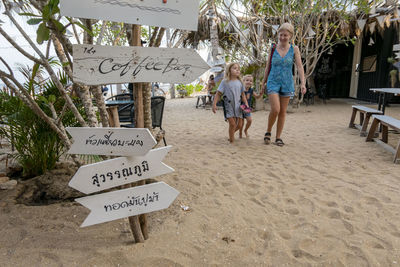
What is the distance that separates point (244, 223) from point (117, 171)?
3.33 feet

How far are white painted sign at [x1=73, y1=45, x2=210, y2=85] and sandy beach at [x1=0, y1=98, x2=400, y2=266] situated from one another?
39.6 inches

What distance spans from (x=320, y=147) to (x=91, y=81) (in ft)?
11.7

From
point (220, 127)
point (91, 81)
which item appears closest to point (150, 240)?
point (91, 81)

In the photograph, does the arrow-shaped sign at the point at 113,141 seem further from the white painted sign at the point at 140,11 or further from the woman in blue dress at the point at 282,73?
the woman in blue dress at the point at 282,73

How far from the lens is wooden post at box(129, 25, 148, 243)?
1423 mm

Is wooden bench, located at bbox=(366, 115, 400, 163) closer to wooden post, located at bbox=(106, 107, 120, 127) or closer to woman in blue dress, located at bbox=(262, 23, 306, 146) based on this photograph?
woman in blue dress, located at bbox=(262, 23, 306, 146)

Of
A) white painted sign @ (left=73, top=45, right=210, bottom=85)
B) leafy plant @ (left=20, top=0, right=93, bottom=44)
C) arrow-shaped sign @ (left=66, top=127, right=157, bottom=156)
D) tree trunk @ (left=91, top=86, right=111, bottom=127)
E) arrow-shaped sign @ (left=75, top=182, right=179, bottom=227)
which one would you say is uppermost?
leafy plant @ (left=20, top=0, right=93, bottom=44)

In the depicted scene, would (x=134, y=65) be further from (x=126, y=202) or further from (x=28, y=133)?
(x=28, y=133)

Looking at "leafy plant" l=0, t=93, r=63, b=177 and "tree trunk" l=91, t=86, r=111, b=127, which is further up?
"tree trunk" l=91, t=86, r=111, b=127

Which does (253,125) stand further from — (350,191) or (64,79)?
(64,79)

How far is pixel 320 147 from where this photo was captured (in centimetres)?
396

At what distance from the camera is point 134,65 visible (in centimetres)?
137

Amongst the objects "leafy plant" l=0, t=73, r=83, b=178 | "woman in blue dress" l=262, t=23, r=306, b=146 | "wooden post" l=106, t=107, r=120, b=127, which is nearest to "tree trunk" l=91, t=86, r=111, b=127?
"wooden post" l=106, t=107, r=120, b=127

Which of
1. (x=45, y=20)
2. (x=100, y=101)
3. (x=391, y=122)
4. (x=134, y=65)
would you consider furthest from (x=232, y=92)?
(x=45, y=20)
